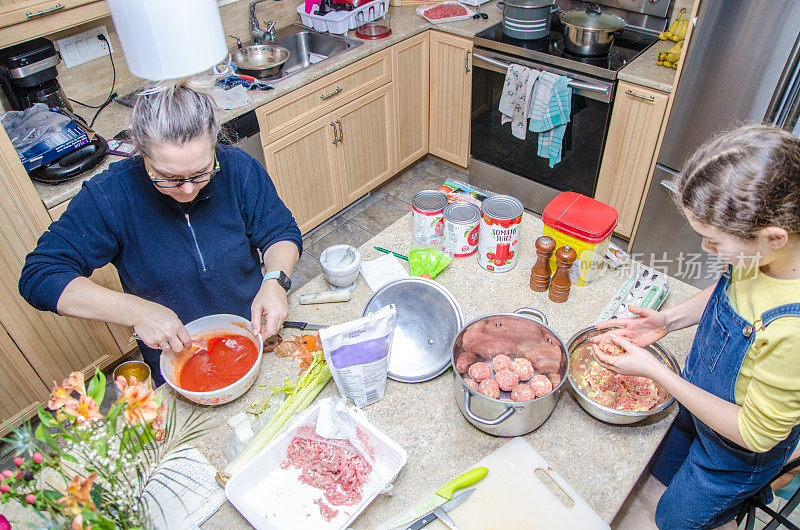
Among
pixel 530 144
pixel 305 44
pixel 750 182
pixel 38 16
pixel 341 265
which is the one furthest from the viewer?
pixel 305 44

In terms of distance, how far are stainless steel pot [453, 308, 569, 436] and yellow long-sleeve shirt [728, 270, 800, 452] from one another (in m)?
0.32

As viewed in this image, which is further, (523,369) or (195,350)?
(195,350)

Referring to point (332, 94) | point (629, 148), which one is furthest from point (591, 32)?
point (332, 94)

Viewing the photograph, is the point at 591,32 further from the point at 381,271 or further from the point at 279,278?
the point at 279,278

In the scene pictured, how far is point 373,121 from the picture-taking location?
10.2 feet

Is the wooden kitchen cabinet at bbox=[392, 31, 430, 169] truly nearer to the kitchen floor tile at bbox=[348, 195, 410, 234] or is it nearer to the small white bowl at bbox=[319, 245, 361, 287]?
the kitchen floor tile at bbox=[348, 195, 410, 234]

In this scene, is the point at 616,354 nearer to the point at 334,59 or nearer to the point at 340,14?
the point at 334,59

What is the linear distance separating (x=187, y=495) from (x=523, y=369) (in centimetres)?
71

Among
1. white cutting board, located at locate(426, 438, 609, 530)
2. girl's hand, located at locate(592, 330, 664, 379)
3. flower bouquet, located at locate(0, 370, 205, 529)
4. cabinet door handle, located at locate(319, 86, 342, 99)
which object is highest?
flower bouquet, located at locate(0, 370, 205, 529)

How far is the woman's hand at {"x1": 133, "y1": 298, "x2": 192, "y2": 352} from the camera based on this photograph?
1.14 meters

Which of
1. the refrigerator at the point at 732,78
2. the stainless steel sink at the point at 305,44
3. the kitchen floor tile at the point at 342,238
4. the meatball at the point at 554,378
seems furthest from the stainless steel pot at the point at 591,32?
the meatball at the point at 554,378

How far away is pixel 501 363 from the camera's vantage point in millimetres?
1146

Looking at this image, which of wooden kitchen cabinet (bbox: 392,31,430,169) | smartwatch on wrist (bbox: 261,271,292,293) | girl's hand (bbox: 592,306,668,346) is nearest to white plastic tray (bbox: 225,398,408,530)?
smartwatch on wrist (bbox: 261,271,292,293)

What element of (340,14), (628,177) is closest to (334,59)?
(340,14)
